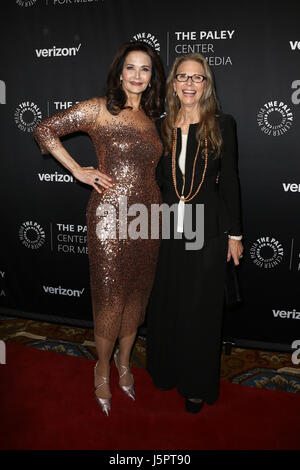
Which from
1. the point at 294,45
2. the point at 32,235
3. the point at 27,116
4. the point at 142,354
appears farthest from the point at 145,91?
the point at 142,354

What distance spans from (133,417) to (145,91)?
1.91 meters

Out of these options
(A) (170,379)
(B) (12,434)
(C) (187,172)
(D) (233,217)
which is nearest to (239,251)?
(D) (233,217)

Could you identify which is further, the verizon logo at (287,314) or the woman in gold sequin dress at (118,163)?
the verizon logo at (287,314)

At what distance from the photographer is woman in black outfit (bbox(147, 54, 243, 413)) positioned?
6.47 feet

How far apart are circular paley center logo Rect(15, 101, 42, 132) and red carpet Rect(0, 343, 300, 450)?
78.4 inches

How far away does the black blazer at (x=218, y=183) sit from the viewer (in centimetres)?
199

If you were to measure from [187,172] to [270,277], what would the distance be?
4.82 feet

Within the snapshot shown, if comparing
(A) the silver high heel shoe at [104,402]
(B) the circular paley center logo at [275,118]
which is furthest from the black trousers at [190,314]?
(B) the circular paley center logo at [275,118]

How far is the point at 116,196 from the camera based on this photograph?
6.62ft

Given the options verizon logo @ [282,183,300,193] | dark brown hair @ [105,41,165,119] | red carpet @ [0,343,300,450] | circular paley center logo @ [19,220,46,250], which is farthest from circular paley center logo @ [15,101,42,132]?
verizon logo @ [282,183,300,193]

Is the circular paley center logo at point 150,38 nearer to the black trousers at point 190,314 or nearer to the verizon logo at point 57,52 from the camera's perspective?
the verizon logo at point 57,52

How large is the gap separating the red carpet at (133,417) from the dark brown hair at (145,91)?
5.68 feet

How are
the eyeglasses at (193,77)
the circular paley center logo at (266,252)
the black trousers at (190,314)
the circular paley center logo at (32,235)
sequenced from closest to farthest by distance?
the eyeglasses at (193,77) → the black trousers at (190,314) → the circular paley center logo at (266,252) → the circular paley center logo at (32,235)

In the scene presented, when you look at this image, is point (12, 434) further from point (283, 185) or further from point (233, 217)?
point (283, 185)
